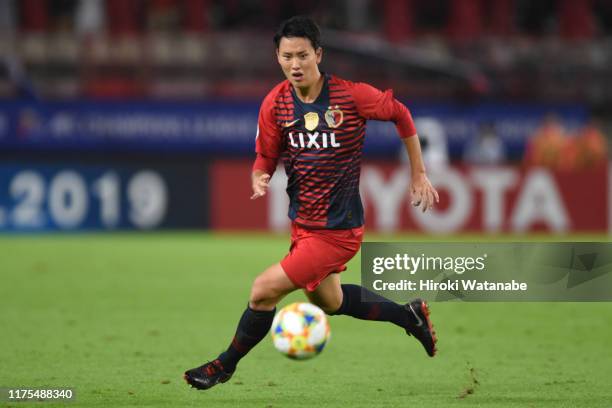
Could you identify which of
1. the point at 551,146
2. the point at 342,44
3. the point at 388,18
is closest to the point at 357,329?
the point at 551,146

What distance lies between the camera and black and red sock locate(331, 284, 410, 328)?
6.99 m

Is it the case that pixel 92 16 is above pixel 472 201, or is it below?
above

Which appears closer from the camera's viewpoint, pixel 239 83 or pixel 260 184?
pixel 260 184

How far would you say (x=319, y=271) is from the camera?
654 cm

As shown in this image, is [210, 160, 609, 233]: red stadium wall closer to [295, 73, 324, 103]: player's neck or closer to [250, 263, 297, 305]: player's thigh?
[295, 73, 324, 103]: player's neck

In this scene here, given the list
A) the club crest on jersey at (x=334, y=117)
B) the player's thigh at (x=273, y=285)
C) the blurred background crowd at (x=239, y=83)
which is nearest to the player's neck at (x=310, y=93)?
the club crest on jersey at (x=334, y=117)

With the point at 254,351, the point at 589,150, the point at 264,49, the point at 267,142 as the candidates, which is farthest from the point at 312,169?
the point at 264,49

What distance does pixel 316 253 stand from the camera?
6512 millimetres

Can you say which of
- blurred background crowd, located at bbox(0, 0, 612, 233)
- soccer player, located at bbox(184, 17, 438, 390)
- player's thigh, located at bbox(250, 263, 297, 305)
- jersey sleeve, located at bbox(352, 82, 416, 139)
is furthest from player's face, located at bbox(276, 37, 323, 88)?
blurred background crowd, located at bbox(0, 0, 612, 233)

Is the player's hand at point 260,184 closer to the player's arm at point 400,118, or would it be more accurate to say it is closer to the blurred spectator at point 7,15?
the player's arm at point 400,118

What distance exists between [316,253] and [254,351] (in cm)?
217

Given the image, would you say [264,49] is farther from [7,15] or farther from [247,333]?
[247,333]

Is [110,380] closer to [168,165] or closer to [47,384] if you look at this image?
[47,384]

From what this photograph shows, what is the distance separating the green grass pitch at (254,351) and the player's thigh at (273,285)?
1.84ft
